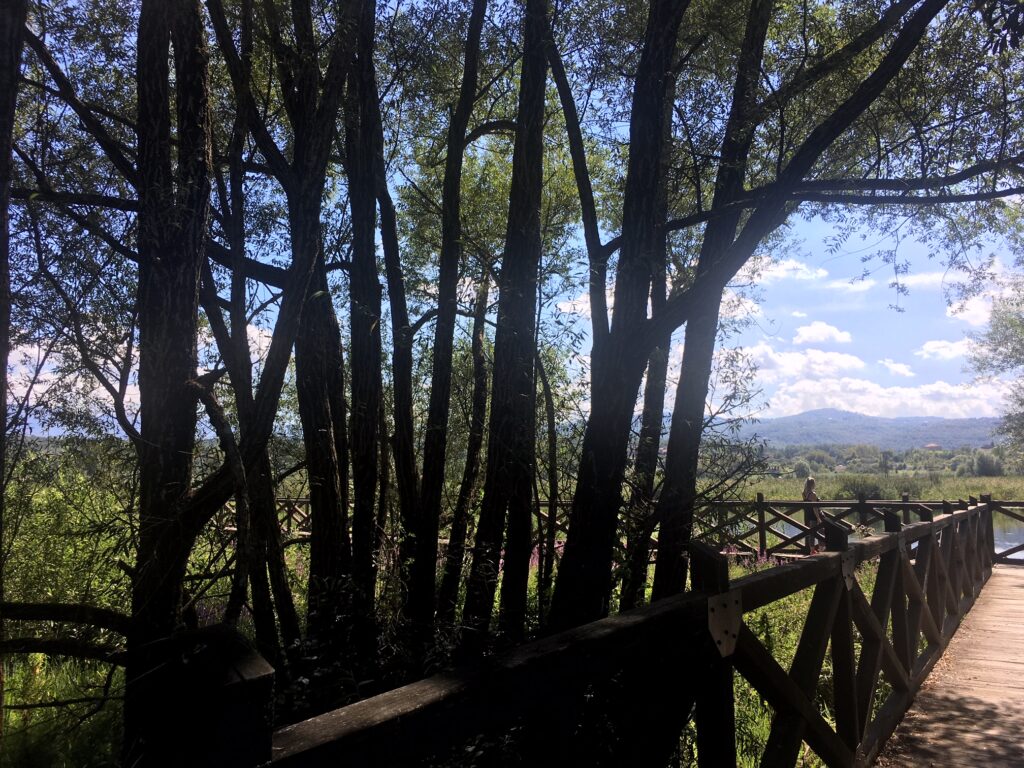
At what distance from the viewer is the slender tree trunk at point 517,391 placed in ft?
12.7

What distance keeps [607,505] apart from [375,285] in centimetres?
204

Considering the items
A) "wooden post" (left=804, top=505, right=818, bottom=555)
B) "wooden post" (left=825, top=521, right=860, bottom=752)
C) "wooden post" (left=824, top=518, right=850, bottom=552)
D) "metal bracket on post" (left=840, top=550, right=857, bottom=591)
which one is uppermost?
"wooden post" (left=824, top=518, right=850, bottom=552)

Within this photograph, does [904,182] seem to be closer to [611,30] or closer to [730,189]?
[730,189]

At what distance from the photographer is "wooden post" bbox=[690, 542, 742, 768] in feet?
7.07

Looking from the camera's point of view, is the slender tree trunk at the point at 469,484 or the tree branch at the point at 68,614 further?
the slender tree trunk at the point at 469,484

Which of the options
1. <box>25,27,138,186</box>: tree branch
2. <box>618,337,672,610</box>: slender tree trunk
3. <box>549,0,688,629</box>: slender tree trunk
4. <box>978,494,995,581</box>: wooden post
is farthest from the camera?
<box>978,494,995,581</box>: wooden post

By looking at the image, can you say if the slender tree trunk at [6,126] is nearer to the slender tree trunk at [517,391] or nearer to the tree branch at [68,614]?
the tree branch at [68,614]

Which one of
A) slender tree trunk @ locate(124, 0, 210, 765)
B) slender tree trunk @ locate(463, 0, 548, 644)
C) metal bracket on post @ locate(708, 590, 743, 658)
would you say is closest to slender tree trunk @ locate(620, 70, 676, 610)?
slender tree trunk @ locate(463, 0, 548, 644)

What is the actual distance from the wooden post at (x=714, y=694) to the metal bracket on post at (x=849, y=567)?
3.53 feet

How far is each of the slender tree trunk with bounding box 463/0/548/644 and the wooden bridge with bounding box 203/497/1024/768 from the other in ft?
3.26

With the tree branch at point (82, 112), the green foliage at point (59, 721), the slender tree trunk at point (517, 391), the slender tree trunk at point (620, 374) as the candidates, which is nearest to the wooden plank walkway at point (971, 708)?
the slender tree trunk at point (620, 374)

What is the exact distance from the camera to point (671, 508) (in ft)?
13.4

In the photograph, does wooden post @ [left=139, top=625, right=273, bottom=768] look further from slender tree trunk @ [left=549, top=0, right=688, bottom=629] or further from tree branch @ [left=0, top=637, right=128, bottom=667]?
slender tree trunk @ [left=549, top=0, right=688, bottom=629]

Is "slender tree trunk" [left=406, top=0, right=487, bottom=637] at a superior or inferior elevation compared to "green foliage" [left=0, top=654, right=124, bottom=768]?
superior
